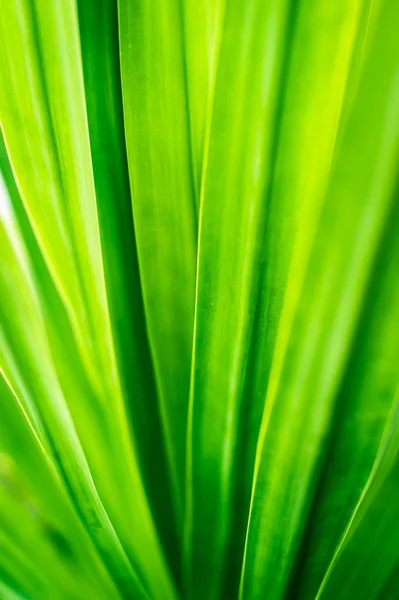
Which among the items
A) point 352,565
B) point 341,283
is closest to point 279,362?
point 341,283

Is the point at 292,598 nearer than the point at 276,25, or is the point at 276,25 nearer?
the point at 276,25

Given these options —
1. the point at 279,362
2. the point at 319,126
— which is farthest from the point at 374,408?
the point at 319,126

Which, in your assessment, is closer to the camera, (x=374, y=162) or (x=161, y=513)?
(x=374, y=162)

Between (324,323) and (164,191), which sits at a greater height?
(164,191)

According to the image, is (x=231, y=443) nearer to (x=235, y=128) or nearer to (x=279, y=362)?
(x=279, y=362)

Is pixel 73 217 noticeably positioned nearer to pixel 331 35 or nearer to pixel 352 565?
pixel 331 35

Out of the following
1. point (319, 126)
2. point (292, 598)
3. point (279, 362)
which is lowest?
point (292, 598)

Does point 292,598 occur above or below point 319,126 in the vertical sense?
below

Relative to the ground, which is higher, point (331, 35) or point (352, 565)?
point (331, 35)
